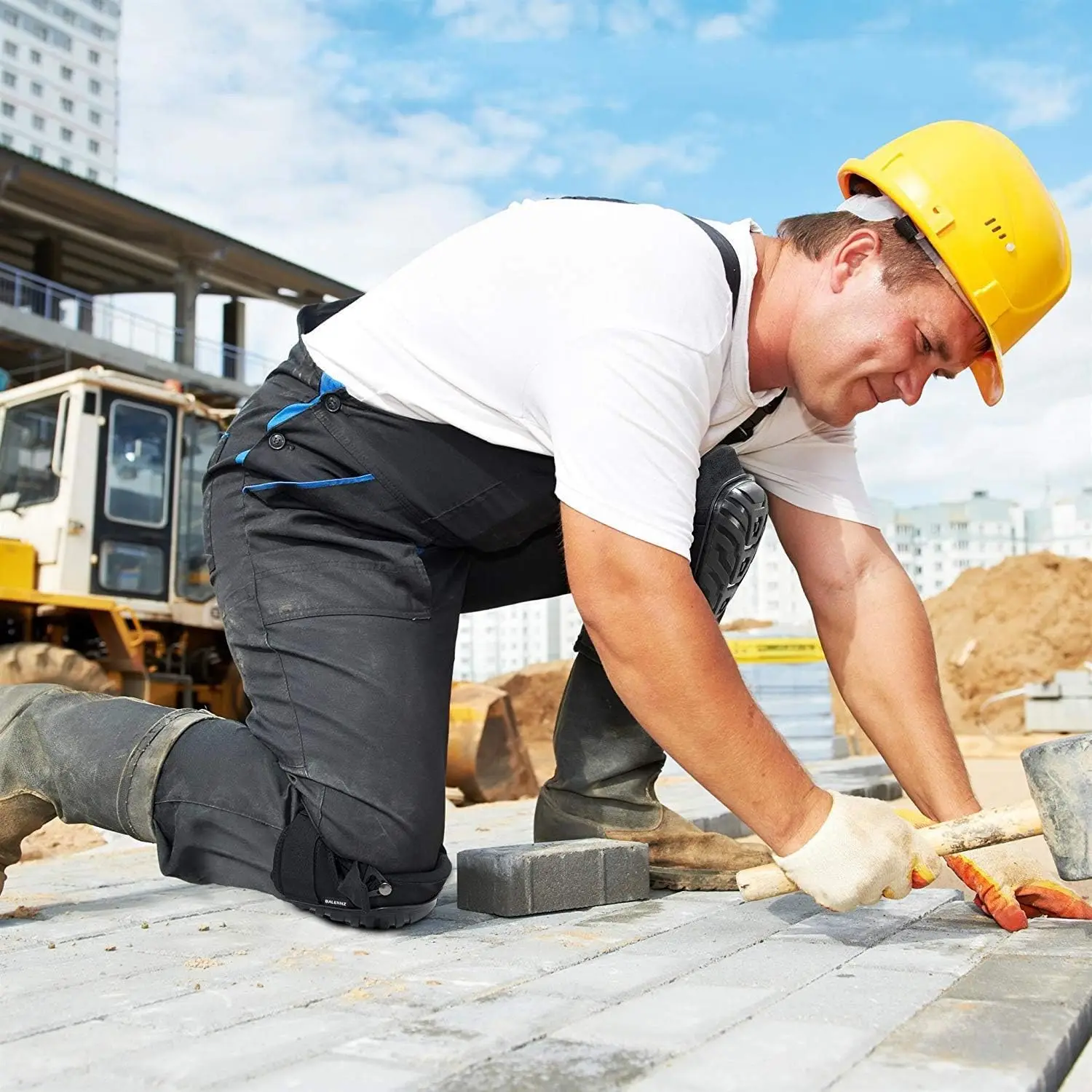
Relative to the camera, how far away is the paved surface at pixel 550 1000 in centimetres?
122

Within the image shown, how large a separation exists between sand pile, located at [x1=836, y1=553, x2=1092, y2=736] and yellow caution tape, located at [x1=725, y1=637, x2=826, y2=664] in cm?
803

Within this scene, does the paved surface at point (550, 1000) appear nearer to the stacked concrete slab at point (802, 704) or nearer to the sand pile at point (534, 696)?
the stacked concrete slab at point (802, 704)

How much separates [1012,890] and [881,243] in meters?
1.16

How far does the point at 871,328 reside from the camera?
2053mm

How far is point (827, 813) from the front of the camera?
185cm

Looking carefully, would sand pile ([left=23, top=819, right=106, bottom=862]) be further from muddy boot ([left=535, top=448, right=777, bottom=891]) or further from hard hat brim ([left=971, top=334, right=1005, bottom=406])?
hard hat brim ([left=971, top=334, right=1005, bottom=406])

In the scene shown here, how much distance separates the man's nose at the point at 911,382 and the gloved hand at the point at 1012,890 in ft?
2.68

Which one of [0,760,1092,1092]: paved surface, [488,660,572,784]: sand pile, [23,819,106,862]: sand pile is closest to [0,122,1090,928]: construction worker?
[0,760,1092,1092]: paved surface

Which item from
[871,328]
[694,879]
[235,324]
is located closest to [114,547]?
[694,879]

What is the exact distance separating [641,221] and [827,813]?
1024mm

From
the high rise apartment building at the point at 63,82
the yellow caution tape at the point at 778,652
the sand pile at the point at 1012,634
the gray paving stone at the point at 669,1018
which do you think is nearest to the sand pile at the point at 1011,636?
the sand pile at the point at 1012,634

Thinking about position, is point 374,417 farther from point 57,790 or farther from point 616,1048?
point 616,1048

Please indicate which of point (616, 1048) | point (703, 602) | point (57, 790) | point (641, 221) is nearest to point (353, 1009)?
point (616, 1048)

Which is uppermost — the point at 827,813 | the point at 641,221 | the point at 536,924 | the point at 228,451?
the point at 641,221
